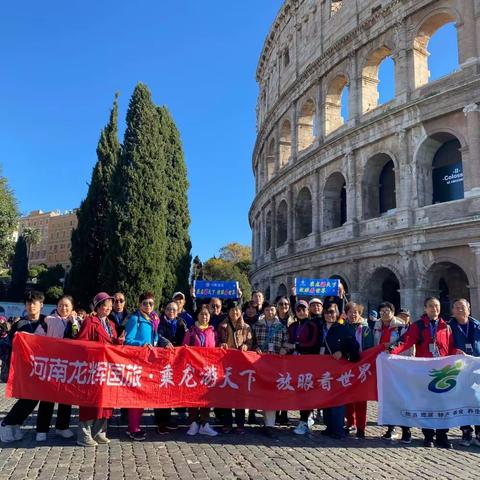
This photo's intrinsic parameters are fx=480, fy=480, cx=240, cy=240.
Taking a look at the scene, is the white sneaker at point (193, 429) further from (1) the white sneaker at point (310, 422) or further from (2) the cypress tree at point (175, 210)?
(2) the cypress tree at point (175, 210)

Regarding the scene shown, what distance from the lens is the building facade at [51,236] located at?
90.0 m

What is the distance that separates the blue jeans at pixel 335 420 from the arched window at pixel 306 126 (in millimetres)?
20043

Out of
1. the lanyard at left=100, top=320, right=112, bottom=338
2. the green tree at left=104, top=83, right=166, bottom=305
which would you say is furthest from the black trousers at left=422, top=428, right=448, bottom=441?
the green tree at left=104, top=83, right=166, bottom=305

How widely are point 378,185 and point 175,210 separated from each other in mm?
9371

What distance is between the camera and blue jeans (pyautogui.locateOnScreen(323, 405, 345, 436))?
23.5ft

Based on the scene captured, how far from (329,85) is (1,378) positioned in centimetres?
1877

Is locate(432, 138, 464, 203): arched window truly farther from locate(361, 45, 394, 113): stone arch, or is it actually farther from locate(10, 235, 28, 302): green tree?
locate(10, 235, 28, 302): green tree

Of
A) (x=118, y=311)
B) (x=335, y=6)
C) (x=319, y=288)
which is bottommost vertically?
(x=118, y=311)

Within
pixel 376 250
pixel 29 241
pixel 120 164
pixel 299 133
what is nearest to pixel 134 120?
pixel 120 164

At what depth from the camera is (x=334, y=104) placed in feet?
77.4

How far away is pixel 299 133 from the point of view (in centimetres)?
2592

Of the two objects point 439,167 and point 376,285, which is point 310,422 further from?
point 439,167

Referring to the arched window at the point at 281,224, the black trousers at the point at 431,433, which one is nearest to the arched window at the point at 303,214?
the arched window at the point at 281,224

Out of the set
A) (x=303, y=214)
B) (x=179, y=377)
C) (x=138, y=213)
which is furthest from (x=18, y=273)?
(x=179, y=377)
